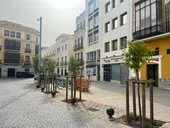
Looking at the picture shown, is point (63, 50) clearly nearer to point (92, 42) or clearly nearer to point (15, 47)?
point (15, 47)

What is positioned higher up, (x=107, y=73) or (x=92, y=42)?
(x=92, y=42)

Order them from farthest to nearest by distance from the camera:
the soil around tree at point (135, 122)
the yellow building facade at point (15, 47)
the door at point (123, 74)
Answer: the yellow building facade at point (15, 47)
the door at point (123, 74)
the soil around tree at point (135, 122)

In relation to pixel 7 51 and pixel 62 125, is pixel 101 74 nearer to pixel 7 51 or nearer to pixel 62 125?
pixel 62 125

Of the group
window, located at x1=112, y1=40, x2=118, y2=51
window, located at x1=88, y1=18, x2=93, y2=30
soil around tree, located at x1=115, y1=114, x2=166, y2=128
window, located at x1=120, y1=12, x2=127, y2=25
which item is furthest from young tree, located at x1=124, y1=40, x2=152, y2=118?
window, located at x1=88, y1=18, x2=93, y2=30

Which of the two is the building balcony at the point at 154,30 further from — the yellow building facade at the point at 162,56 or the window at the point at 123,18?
→ the window at the point at 123,18

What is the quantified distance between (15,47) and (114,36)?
39.7 metres

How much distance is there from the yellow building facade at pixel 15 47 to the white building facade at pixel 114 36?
33.1 m

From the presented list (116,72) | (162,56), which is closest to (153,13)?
(162,56)

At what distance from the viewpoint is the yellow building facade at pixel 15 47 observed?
196 ft

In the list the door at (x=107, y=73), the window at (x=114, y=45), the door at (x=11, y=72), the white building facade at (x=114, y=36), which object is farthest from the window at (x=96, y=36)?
the door at (x=11, y=72)

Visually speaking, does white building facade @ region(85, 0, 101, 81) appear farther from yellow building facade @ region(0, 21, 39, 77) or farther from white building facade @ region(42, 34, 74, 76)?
yellow building facade @ region(0, 21, 39, 77)

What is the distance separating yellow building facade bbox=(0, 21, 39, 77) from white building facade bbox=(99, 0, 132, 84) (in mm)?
33078

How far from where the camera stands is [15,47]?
62281 millimetres

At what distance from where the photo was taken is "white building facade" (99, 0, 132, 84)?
27.1 meters
